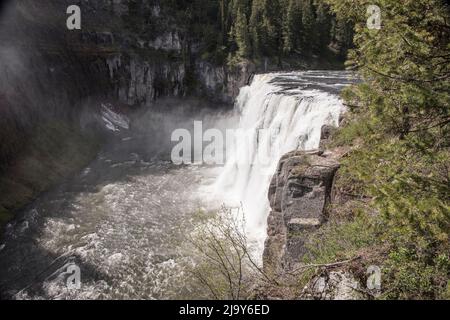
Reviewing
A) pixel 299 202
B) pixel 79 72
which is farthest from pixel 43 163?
pixel 299 202

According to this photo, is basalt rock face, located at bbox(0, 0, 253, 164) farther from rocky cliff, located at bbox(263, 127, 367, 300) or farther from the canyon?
rocky cliff, located at bbox(263, 127, 367, 300)

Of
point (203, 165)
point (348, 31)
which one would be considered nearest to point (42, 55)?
point (203, 165)

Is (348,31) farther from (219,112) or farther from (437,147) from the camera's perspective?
(437,147)

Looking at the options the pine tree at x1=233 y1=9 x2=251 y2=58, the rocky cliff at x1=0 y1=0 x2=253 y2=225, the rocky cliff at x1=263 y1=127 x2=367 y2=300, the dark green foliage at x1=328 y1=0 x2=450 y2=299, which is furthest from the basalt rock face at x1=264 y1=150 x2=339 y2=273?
the pine tree at x1=233 y1=9 x2=251 y2=58

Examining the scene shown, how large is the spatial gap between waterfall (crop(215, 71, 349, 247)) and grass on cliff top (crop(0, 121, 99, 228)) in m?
14.0

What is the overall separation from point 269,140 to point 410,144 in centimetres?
2024

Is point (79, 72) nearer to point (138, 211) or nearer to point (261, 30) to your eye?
point (138, 211)

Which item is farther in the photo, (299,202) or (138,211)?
(138,211)

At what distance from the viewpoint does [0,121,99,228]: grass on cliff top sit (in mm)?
24078

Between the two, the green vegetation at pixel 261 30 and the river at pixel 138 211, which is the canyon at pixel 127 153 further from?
the green vegetation at pixel 261 30

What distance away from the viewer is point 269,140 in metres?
26.3

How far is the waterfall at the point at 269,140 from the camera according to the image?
21.6 metres

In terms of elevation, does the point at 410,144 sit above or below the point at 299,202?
above

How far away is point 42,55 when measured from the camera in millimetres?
35406
